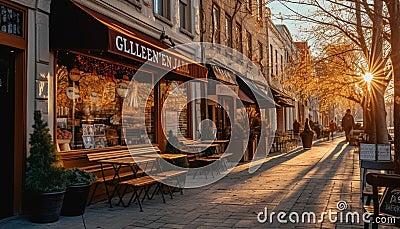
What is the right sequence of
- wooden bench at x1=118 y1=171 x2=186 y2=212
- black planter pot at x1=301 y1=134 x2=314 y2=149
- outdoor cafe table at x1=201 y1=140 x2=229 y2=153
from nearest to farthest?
wooden bench at x1=118 y1=171 x2=186 y2=212
outdoor cafe table at x1=201 y1=140 x2=229 y2=153
black planter pot at x1=301 y1=134 x2=314 y2=149

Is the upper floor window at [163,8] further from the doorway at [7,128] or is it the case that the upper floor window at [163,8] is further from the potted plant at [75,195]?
the potted plant at [75,195]

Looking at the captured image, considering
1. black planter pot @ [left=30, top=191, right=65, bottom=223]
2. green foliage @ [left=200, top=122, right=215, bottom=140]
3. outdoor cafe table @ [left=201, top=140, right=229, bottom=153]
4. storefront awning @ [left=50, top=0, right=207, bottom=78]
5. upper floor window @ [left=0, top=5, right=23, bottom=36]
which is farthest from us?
green foliage @ [left=200, top=122, right=215, bottom=140]

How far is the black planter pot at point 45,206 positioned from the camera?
6266 mm

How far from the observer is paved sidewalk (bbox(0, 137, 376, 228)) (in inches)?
249

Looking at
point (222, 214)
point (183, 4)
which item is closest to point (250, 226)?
point (222, 214)

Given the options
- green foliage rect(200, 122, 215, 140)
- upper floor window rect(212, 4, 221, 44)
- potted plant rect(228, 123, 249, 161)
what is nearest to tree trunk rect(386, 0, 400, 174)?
green foliage rect(200, 122, 215, 140)

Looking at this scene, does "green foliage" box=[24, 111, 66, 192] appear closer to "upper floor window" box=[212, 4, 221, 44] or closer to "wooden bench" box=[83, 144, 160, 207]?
"wooden bench" box=[83, 144, 160, 207]

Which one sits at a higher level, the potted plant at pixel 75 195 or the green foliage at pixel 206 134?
the green foliage at pixel 206 134

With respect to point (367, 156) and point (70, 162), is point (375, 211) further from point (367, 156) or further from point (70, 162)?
point (70, 162)

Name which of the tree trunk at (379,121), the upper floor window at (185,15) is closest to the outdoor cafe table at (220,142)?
the upper floor window at (185,15)

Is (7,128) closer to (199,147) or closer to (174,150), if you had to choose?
(174,150)

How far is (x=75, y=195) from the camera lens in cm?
680

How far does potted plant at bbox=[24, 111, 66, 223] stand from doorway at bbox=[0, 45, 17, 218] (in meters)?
0.35

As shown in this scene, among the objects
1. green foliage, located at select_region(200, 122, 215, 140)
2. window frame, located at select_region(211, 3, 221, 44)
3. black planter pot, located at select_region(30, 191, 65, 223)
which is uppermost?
window frame, located at select_region(211, 3, 221, 44)
